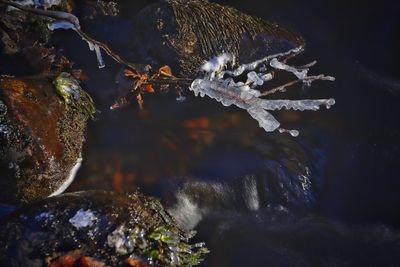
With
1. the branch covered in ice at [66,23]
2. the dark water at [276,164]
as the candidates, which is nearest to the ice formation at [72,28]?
the branch covered in ice at [66,23]

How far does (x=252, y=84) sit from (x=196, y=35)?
964mm

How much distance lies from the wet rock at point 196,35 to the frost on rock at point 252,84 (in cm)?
12

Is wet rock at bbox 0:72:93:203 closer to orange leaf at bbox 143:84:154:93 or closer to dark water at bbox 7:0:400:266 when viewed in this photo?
dark water at bbox 7:0:400:266

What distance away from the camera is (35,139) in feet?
11.3

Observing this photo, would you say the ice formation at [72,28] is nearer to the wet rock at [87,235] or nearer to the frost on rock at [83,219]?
the wet rock at [87,235]

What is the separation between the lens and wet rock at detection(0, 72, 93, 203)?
132 inches

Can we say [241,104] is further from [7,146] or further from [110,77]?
[7,146]

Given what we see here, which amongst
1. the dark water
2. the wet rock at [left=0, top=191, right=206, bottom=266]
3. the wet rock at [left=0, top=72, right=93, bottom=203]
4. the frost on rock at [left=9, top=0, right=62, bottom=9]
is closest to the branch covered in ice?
the frost on rock at [left=9, top=0, right=62, bottom=9]

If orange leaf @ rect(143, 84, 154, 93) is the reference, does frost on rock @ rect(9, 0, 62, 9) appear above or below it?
above

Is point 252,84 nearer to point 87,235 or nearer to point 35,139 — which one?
point 35,139

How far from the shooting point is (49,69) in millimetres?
4340

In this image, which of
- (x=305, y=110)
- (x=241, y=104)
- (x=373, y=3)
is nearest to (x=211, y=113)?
(x=241, y=104)

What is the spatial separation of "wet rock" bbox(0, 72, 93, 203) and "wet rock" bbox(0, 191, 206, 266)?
481 millimetres

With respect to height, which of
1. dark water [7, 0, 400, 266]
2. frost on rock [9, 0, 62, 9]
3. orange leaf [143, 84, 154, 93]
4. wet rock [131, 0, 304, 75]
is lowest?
dark water [7, 0, 400, 266]
